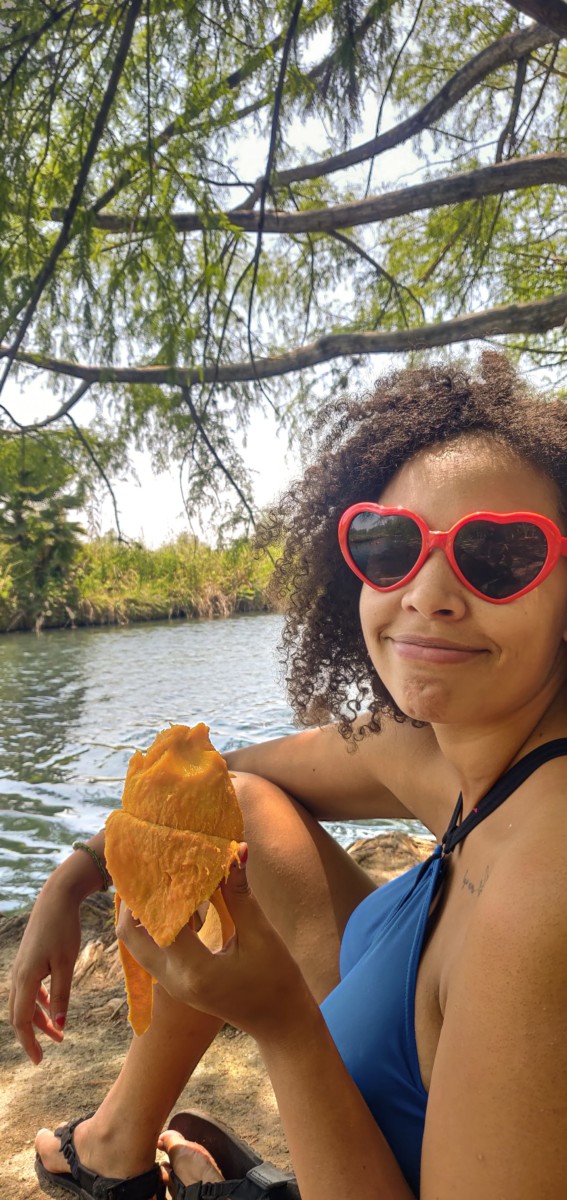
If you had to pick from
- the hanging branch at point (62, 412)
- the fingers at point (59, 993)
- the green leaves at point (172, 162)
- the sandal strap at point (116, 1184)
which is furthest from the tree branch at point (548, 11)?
the sandal strap at point (116, 1184)

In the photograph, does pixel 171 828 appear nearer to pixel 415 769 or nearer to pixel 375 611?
pixel 375 611

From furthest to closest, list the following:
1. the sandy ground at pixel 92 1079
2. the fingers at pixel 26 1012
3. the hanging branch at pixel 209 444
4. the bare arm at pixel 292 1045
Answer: the hanging branch at pixel 209 444, the sandy ground at pixel 92 1079, the fingers at pixel 26 1012, the bare arm at pixel 292 1045

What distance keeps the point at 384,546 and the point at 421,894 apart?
473 mm

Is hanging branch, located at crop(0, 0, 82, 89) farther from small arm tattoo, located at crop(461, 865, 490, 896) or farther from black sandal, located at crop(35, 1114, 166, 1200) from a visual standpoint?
black sandal, located at crop(35, 1114, 166, 1200)

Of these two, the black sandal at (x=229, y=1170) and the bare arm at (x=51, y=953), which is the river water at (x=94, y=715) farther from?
the black sandal at (x=229, y=1170)

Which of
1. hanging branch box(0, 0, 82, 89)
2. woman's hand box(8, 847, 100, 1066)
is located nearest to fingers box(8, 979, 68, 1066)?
woman's hand box(8, 847, 100, 1066)

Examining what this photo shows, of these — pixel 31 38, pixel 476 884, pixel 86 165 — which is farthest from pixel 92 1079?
pixel 31 38

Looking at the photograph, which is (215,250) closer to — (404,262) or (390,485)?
(404,262)

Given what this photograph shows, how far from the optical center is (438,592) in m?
0.95

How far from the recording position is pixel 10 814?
4.24 meters

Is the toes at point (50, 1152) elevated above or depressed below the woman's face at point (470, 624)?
below

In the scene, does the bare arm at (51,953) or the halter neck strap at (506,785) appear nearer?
the halter neck strap at (506,785)

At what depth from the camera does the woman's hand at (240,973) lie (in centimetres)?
82

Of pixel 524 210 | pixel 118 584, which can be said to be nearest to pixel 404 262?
pixel 524 210
